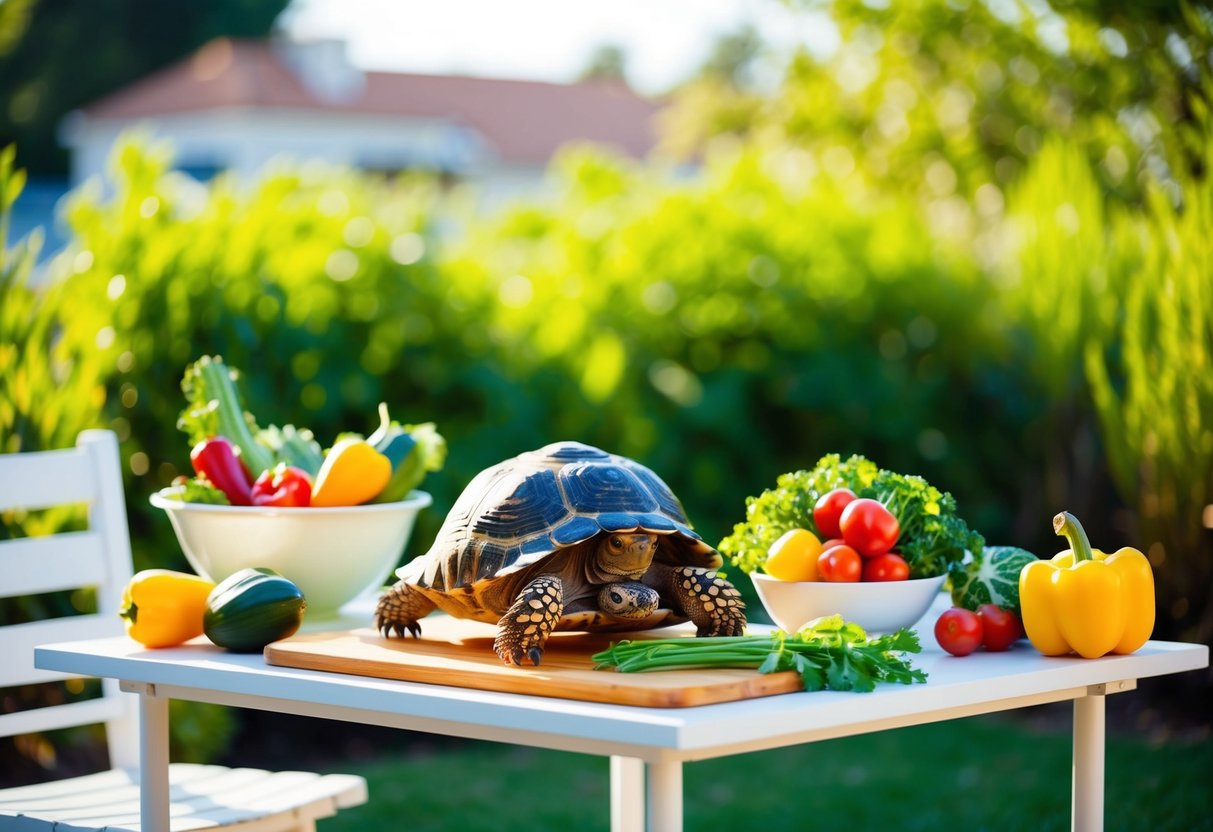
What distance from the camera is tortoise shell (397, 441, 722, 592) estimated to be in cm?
223

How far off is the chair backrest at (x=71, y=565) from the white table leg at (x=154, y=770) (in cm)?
77

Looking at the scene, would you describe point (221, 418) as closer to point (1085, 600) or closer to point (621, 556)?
point (621, 556)

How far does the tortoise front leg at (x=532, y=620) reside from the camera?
2.19 m

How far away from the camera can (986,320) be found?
6.96 metres

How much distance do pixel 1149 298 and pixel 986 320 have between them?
104 cm

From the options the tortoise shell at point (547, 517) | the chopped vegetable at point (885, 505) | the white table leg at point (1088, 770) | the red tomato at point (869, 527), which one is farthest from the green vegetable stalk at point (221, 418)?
the white table leg at point (1088, 770)

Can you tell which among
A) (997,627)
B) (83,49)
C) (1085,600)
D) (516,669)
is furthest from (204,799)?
(83,49)

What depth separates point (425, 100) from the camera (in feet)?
129

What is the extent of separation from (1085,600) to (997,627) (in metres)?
0.17

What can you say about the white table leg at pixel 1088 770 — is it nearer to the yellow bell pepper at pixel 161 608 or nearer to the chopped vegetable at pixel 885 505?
the chopped vegetable at pixel 885 505

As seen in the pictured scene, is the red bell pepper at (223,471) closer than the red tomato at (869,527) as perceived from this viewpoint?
No

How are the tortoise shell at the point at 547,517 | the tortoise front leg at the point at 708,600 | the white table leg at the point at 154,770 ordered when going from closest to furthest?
the tortoise shell at the point at 547,517, the tortoise front leg at the point at 708,600, the white table leg at the point at 154,770

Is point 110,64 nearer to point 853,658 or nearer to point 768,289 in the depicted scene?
point 768,289

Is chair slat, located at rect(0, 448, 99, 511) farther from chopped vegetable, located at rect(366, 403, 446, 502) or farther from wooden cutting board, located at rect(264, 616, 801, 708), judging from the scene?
wooden cutting board, located at rect(264, 616, 801, 708)
